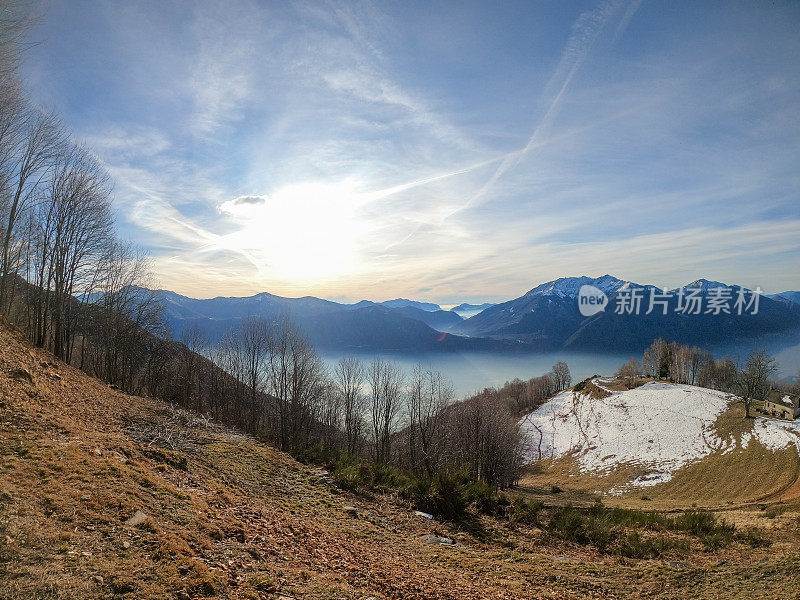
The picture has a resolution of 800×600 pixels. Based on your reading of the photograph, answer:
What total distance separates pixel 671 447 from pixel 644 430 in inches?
368

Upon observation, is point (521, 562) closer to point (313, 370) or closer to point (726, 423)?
point (313, 370)

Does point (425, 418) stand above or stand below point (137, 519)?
below

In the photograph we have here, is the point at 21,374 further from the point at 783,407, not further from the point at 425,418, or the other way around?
the point at 783,407

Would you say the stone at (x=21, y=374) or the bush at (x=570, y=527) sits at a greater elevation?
the stone at (x=21, y=374)

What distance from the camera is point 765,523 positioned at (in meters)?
17.9

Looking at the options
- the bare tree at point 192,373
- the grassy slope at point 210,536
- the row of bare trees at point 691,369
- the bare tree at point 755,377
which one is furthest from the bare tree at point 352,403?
the row of bare trees at point 691,369

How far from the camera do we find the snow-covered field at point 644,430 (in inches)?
2140

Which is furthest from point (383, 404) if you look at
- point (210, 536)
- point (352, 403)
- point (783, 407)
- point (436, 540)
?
point (783, 407)

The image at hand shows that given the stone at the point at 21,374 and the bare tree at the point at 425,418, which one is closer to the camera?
the stone at the point at 21,374

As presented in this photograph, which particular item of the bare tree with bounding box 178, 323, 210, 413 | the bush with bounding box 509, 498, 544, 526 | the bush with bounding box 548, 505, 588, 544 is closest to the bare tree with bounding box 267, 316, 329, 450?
the bare tree with bounding box 178, 323, 210, 413

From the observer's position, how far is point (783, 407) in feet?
201

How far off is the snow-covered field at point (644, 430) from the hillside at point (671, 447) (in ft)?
0.43

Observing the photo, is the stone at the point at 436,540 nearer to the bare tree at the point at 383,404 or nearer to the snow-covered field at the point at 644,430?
the bare tree at the point at 383,404

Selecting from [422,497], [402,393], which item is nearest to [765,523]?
[422,497]
